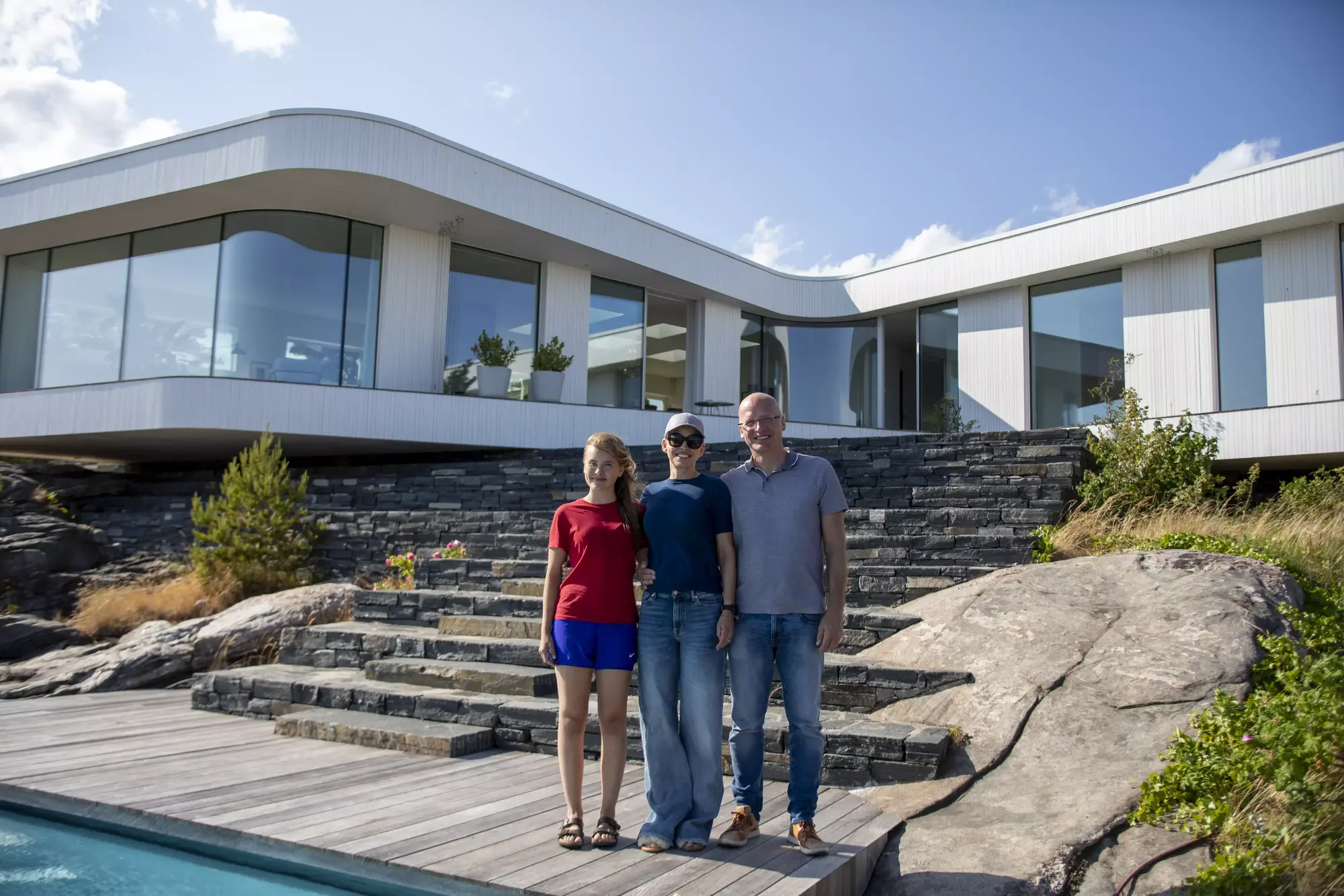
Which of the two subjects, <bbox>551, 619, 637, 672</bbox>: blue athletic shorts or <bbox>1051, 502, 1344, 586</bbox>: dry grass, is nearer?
<bbox>551, 619, 637, 672</bbox>: blue athletic shorts

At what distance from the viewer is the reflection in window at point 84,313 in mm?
13539

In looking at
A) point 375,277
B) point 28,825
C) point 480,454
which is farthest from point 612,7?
point 28,825

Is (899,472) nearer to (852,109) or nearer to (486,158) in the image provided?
(852,109)

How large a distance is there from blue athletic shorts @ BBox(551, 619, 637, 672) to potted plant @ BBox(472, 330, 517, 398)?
32.8ft

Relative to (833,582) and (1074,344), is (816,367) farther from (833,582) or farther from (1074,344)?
(833,582)

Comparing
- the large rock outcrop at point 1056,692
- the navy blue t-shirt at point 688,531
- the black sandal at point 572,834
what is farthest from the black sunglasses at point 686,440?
the large rock outcrop at point 1056,692

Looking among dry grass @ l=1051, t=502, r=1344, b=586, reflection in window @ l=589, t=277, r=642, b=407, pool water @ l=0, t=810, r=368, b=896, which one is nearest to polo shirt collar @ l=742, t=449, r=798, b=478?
pool water @ l=0, t=810, r=368, b=896

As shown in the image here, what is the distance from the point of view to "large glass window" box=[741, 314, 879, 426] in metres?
17.6

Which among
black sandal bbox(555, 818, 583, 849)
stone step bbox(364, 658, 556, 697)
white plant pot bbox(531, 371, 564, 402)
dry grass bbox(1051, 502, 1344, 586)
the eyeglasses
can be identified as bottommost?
black sandal bbox(555, 818, 583, 849)

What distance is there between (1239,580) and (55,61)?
12.3 metres

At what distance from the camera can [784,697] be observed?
336 cm

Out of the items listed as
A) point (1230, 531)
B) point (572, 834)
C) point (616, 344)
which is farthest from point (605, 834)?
point (616, 344)

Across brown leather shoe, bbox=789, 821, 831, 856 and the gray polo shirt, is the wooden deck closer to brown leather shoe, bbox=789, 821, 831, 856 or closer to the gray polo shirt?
brown leather shoe, bbox=789, 821, 831, 856

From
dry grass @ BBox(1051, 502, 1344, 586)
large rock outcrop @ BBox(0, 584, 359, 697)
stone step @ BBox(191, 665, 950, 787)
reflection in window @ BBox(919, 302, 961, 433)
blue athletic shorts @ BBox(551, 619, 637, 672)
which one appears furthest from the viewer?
reflection in window @ BBox(919, 302, 961, 433)
